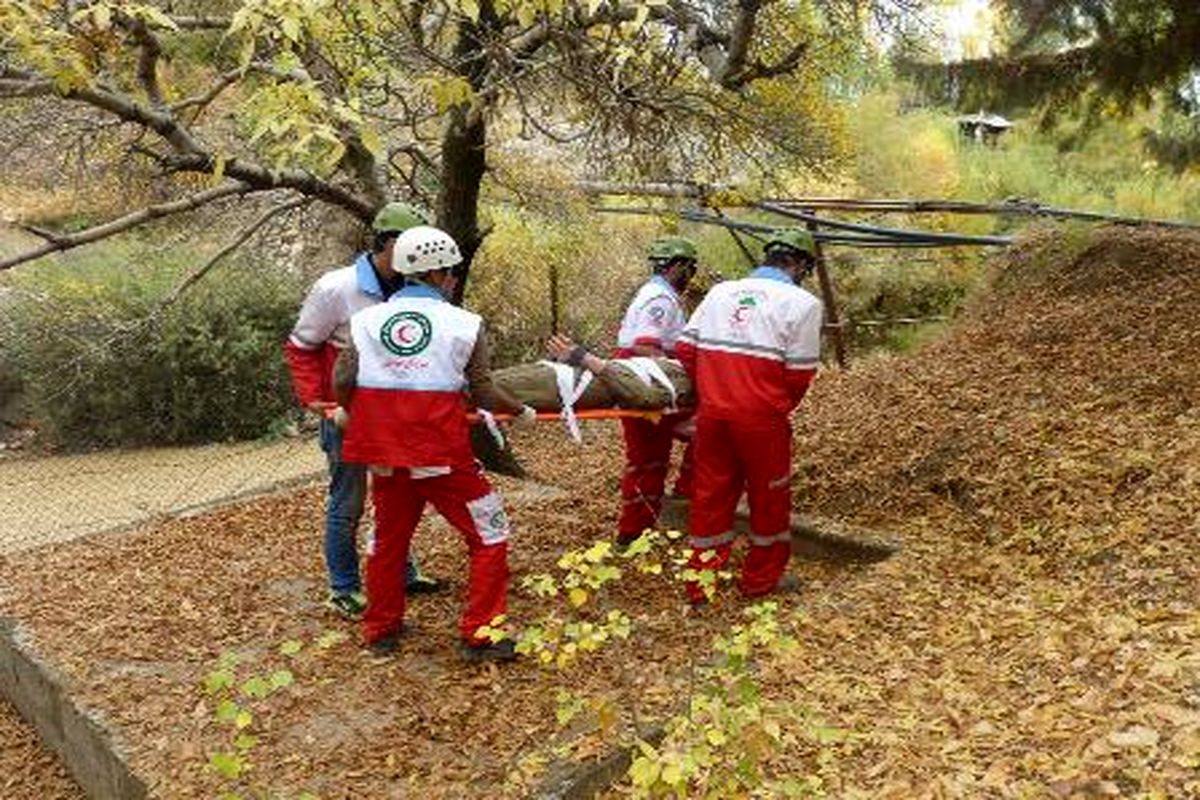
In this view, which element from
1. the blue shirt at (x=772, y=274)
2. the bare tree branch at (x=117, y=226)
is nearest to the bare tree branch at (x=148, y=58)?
the bare tree branch at (x=117, y=226)

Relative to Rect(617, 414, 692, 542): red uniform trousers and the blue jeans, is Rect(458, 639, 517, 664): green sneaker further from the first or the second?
Rect(617, 414, 692, 542): red uniform trousers

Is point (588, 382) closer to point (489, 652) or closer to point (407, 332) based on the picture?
point (407, 332)

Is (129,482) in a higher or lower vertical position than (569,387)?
lower

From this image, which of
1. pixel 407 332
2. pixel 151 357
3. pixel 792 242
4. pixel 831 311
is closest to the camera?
pixel 407 332

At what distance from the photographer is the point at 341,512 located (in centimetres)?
484

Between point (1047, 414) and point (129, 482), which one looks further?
point (129, 482)

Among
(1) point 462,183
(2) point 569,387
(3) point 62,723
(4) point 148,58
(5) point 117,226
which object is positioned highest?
(4) point 148,58

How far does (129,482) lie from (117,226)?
491 cm

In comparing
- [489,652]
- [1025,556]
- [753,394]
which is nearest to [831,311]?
[1025,556]

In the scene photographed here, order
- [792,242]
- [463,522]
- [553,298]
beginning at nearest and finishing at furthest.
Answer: [463,522] → [792,242] → [553,298]

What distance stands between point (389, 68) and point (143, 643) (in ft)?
9.24

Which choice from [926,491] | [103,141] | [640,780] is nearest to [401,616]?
[640,780]

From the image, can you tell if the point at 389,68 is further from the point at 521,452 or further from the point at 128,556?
the point at 521,452

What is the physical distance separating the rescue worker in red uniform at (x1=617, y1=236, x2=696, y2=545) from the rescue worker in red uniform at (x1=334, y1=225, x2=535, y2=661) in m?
1.22
